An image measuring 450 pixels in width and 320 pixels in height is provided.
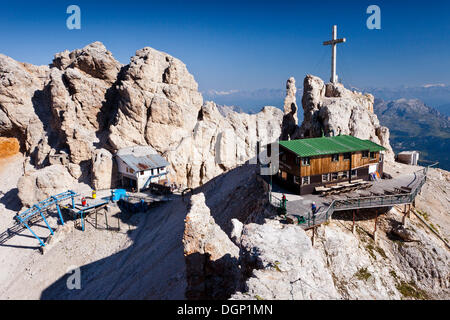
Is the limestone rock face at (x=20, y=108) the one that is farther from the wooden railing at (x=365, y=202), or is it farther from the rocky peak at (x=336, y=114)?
the wooden railing at (x=365, y=202)

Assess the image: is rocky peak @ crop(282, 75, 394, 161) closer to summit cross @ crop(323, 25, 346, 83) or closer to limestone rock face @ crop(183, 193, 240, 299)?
summit cross @ crop(323, 25, 346, 83)

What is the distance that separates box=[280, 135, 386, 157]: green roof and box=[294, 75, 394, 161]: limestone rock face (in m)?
6.30

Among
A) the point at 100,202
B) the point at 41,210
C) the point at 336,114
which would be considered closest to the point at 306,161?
the point at 336,114

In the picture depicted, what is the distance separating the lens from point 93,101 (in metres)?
68.8

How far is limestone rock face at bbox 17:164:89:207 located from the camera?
52.9 meters

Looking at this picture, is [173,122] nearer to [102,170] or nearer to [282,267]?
[102,170]

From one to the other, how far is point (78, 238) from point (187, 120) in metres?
35.7

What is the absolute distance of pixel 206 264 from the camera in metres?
19.5

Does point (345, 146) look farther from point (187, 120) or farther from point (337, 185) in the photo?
point (187, 120)

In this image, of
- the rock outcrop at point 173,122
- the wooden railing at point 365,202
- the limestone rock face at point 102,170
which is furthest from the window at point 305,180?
the limestone rock face at point 102,170

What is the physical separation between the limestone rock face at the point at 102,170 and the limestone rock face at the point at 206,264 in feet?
141

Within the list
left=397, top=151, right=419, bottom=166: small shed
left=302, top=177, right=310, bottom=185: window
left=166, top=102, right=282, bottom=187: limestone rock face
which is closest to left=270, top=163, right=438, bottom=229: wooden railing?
left=302, top=177, right=310, bottom=185: window

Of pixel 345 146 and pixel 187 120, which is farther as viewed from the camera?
pixel 187 120
